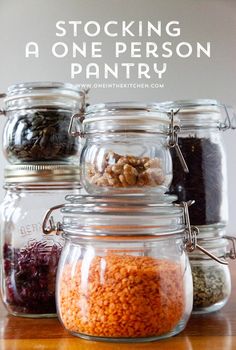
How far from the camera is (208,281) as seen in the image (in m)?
0.77

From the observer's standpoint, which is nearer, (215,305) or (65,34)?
(215,305)

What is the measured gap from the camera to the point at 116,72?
6.56ft

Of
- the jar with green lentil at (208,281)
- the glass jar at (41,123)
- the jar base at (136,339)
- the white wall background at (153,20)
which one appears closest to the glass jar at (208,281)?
the jar with green lentil at (208,281)

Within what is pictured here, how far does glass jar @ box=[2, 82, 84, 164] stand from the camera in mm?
752

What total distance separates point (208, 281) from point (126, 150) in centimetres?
21

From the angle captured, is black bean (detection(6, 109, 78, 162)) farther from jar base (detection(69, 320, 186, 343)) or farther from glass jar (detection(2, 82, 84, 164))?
jar base (detection(69, 320, 186, 343))

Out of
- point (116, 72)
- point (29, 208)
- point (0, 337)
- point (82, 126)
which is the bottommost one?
point (0, 337)

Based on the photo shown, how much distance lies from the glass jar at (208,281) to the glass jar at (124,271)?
0.10m

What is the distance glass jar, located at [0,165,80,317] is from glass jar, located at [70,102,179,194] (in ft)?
0.20

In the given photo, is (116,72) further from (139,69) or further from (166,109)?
(166,109)

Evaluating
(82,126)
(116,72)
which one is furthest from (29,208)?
(116,72)

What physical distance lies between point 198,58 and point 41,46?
535mm

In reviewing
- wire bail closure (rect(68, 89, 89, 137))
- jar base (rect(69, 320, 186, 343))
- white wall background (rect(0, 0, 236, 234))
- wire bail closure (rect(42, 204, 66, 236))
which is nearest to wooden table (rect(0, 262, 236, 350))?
jar base (rect(69, 320, 186, 343))

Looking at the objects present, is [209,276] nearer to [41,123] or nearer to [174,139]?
[174,139]
